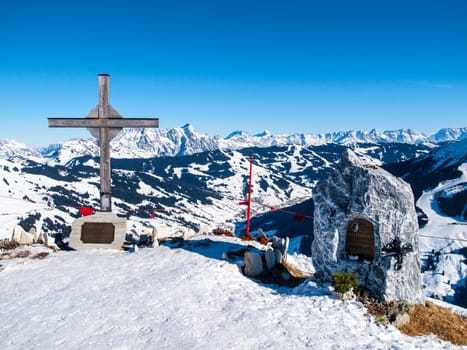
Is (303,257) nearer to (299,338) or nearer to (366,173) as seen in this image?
(366,173)

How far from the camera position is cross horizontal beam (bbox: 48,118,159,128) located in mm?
23938

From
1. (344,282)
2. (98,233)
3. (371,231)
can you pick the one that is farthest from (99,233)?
(371,231)

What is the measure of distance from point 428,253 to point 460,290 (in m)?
33.6

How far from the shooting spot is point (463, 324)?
16625 millimetres

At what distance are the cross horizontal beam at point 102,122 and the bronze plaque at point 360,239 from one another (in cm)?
1386

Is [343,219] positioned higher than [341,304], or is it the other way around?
[343,219]

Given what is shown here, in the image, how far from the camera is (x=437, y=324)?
620 inches

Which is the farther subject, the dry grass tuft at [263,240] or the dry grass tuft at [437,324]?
the dry grass tuft at [263,240]

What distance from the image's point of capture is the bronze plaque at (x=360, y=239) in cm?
1816

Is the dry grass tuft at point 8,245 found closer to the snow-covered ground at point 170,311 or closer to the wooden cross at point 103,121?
the snow-covered ground at point 170,311

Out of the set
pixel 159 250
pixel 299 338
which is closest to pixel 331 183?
pixel 299 338

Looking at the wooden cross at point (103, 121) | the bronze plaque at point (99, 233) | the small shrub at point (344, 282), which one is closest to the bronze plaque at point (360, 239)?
the small shrub at point (344, 282)

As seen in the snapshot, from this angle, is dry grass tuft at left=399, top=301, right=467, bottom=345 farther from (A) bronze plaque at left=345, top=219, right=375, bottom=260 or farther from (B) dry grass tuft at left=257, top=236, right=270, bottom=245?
(B) dry grass tuft at left=257, top=236, right=270, bottom=245

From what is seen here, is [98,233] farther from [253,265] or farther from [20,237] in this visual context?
[253,265]
